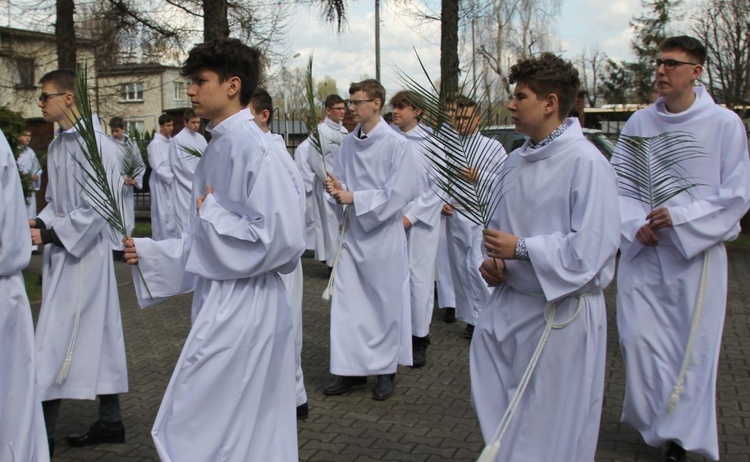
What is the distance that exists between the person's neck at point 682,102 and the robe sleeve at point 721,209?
28 cm

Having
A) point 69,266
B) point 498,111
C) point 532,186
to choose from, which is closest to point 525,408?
point 532,186

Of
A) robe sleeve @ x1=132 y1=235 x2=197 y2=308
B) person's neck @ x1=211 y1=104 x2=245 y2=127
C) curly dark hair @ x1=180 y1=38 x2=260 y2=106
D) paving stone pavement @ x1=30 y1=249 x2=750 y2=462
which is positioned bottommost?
paving stone pavement @ x1=30 y1=249 x2=750 y2=462

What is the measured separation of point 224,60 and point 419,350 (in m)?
4.06

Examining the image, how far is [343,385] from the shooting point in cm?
648

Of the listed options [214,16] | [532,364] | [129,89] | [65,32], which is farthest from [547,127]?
[129,89]

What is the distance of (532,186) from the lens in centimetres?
376

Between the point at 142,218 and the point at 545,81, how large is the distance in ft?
61.9

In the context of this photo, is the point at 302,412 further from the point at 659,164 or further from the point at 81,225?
the point at 659,164

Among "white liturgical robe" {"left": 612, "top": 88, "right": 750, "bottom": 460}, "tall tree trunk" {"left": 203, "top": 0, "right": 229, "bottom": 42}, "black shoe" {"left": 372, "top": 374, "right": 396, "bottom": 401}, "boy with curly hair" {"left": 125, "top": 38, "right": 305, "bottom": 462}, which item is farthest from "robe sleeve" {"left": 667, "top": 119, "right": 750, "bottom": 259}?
"tall tree trunk" {"left": 203, "top": 0, "right": 229, "bottom": 42}

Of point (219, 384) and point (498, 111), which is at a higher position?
point (498, 111)

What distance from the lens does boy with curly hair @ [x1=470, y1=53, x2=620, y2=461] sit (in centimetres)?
358

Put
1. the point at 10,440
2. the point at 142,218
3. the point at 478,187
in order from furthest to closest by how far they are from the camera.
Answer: the point at 142,218
the point at 478,187
the point at 10,440

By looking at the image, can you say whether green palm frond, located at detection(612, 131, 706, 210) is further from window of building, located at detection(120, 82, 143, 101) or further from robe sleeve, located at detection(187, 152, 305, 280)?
window of building, located at detection(120, 82, 143, 101)

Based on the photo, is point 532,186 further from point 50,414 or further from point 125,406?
point 125,406
